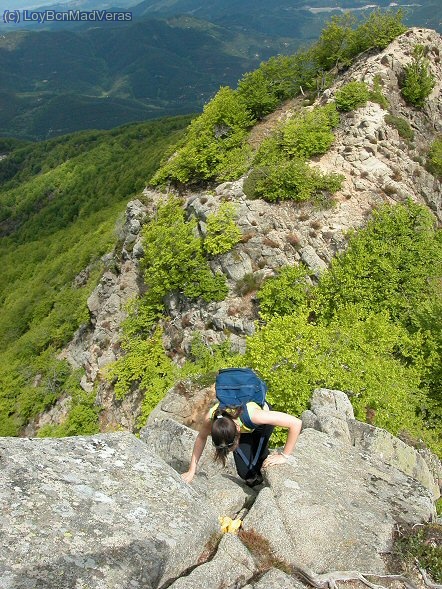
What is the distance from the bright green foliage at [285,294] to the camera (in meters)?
19.5

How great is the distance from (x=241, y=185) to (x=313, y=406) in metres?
15.2

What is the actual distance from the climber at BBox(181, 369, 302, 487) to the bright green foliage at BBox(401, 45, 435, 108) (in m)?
27.0

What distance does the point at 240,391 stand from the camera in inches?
257

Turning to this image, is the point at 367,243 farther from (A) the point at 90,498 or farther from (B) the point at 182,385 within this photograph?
(A) the point at 90,498

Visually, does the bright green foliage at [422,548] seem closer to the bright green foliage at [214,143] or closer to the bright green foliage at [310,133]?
the bright green foliage at [310,133]

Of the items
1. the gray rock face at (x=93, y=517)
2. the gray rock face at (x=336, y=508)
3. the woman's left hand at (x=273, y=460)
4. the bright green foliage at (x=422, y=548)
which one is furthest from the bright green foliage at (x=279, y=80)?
the bright green foliage at (x=422, y=548)

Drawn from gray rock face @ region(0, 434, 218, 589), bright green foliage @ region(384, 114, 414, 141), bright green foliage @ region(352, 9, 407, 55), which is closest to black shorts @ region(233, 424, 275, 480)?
gray rock face @ region(0, 434, 218, 589)

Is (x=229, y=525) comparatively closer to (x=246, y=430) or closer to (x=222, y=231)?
(x=246, y=430)

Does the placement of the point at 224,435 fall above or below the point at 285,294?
above

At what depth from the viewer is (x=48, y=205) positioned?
379 ft

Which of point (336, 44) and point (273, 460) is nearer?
point (273, 460)

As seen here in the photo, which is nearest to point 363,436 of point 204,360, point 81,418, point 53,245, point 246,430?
point 246,430

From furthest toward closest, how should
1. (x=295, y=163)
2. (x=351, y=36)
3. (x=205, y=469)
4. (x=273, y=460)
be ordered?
(x=351, y=36)
(x=295, y=163)
(x=205, y=469)
(x=273, y=460)

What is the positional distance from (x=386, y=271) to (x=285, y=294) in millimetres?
4290
